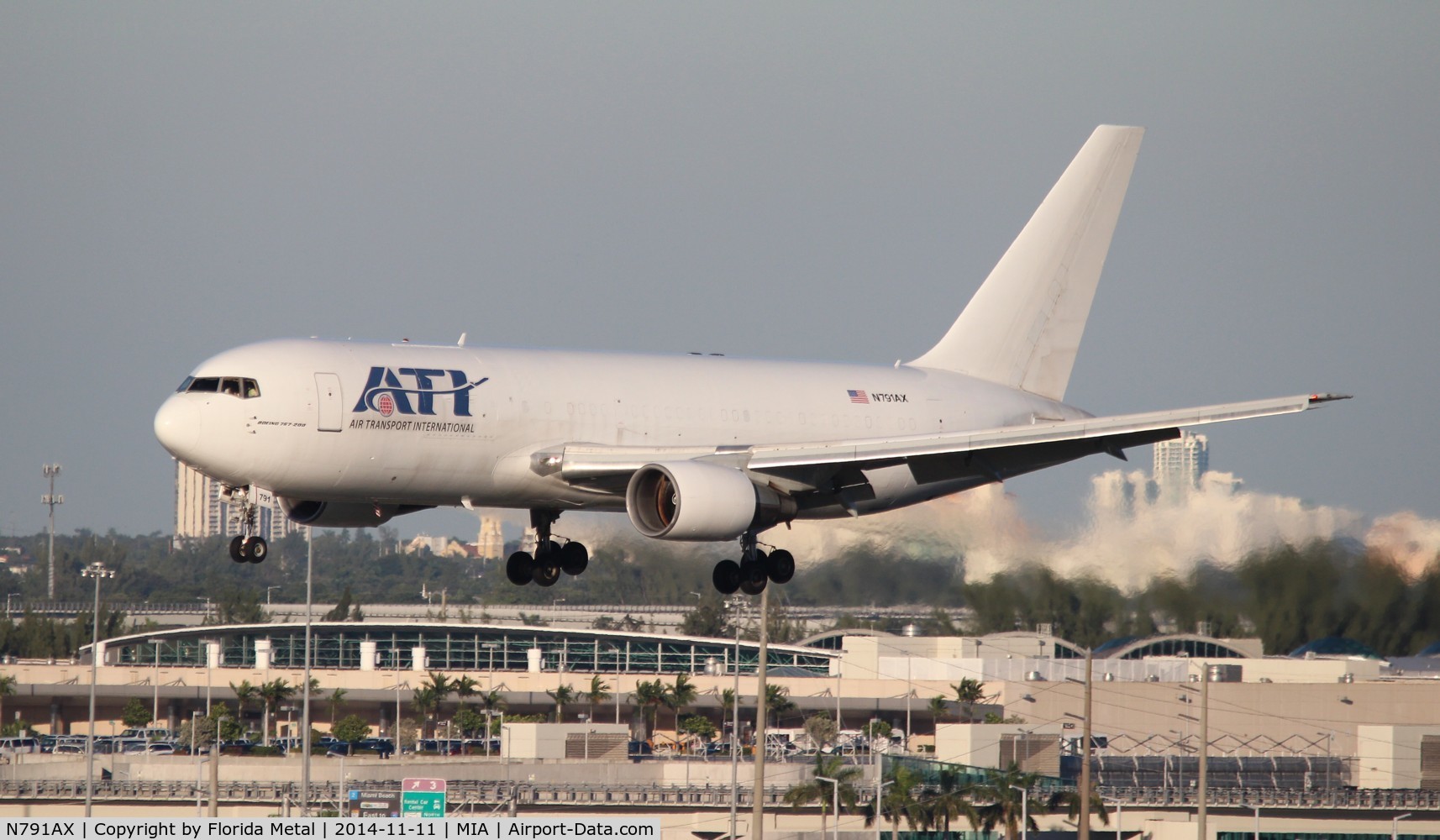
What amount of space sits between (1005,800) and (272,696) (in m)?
50.9

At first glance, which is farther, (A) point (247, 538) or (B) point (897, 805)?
(B) point (897, 805)

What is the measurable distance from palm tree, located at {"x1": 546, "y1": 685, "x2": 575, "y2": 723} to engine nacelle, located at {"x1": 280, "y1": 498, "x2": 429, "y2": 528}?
56.4 m

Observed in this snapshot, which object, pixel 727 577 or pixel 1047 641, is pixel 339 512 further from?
pixel 1047 641

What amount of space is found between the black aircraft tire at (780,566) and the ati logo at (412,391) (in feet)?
26.4

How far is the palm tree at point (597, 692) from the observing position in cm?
10231

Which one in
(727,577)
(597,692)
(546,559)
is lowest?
(597,692)

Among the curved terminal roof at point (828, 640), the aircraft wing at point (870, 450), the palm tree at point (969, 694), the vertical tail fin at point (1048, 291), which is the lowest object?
the palm tree at point (969, 694)

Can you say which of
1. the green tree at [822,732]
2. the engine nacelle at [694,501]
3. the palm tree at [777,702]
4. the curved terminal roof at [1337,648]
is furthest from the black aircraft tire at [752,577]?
the palm tree at [777,702]

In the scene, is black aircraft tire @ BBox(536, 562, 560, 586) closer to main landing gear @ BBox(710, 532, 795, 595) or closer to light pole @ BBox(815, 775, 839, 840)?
main landing gear @ BBox(710, 532, 795, 595)

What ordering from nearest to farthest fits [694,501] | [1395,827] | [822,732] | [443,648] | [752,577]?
1. [694,501]
2. [752,577]
3. [1395,827]
4. [822,732]
5. [443,648]

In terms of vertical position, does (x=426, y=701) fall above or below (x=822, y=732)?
above

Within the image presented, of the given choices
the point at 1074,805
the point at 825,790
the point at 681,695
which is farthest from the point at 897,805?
the point at 681,695

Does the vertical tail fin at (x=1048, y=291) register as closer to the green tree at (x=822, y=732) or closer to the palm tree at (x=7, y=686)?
the green tree at (x=822, y=732)

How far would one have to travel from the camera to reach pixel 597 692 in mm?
102375
